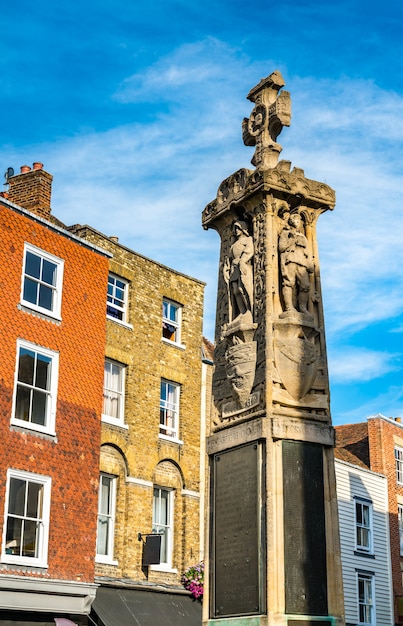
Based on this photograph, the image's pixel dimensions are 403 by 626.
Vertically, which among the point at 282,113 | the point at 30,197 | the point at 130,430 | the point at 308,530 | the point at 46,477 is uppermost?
the point at 30,197

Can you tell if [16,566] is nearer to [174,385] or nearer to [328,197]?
[174,385]

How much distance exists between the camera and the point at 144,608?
24594 millimetres

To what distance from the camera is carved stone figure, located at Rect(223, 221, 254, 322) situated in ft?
42.3

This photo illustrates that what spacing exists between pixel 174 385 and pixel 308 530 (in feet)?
56.4

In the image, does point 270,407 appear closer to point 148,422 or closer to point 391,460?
point 148,422

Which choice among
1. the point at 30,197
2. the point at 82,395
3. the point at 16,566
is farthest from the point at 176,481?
the point at 30,197

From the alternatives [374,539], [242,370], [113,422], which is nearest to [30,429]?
[113,422]

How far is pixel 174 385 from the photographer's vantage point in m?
28.6

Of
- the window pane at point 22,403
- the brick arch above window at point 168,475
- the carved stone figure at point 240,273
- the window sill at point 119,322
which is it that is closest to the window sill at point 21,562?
the window pane at point 22,403

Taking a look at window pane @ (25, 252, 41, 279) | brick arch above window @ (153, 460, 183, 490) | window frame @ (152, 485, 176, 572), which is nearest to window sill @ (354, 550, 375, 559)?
brick arch above window @ (153, 460, 183, 490)

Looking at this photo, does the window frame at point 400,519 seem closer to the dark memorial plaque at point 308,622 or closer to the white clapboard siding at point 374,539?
the white clapboard siding at point 374,539

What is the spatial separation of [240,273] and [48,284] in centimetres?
1179

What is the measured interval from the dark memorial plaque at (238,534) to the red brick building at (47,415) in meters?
9.85

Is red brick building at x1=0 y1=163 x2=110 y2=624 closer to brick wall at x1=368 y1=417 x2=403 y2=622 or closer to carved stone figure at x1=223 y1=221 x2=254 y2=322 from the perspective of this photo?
carved stone figure at x1=223 y1=221 x2=254 y2=322
